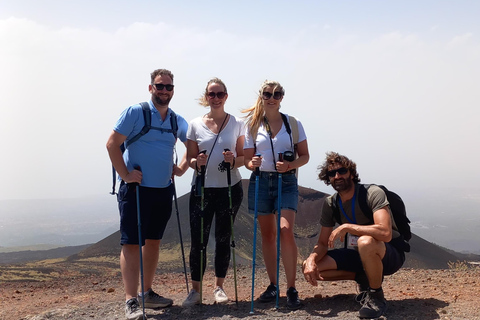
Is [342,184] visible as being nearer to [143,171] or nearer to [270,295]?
[270,295]

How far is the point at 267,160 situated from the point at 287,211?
2.15 ft

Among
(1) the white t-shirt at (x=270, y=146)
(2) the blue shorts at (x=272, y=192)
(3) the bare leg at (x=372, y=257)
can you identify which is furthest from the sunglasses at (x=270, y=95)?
(3) the bare leg at (x=372, y=257)

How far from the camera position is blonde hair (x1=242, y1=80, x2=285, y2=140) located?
21.4 ft

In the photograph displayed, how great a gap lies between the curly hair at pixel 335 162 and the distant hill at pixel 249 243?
26.2 feet

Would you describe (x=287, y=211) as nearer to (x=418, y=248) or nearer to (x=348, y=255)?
(x=348, y=255)

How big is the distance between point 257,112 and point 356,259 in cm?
214

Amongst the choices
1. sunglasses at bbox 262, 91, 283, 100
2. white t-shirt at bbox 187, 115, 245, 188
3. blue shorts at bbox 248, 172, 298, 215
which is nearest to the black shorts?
blue shorts at bbox 248, 172, 298, 215

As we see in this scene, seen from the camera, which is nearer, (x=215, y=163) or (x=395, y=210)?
(x=395, y=210)

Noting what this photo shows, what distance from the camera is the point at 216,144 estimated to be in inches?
255

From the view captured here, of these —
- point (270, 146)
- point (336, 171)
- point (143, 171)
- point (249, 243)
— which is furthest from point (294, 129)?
point (249, 243)

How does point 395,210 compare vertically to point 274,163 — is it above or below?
below

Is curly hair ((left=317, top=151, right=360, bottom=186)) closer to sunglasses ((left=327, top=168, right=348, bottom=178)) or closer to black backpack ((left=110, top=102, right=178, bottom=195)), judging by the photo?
sunglasses ((left=327, top=168, right=348, bottom=178))

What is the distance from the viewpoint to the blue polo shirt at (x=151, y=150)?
6297 mm

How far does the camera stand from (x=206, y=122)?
6.60 m
